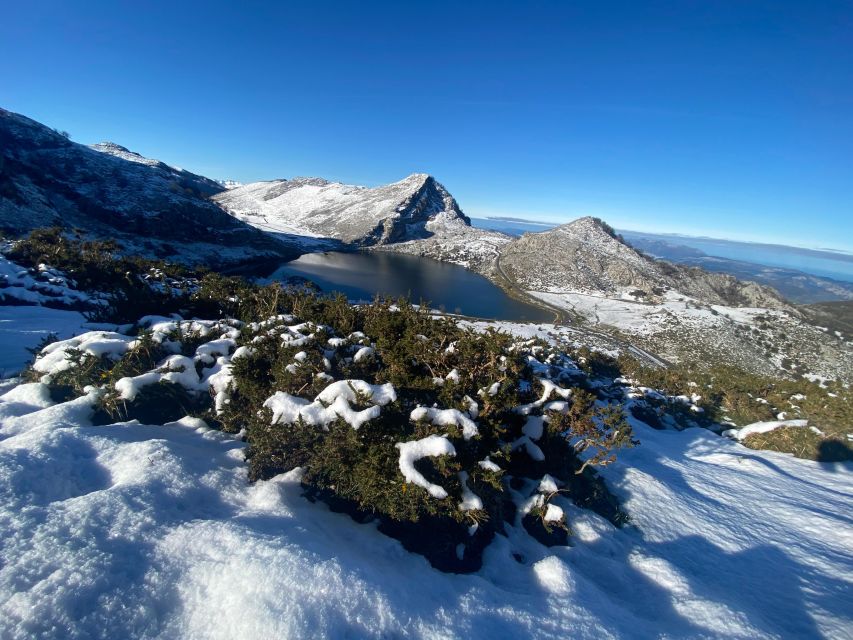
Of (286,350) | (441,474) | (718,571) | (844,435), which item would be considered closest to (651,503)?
(718,571)

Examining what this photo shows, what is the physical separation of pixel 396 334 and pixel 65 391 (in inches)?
289

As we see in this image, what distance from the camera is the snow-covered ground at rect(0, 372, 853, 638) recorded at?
11.8ft

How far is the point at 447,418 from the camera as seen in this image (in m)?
6.48

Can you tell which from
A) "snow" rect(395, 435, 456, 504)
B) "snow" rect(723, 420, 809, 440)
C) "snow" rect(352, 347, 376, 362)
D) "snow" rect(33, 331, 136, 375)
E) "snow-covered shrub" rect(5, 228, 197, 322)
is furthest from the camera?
"snow" rect(723, 420, 809, 440)

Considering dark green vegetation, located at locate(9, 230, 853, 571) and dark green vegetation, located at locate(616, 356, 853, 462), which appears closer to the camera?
dark green vegetation, located at locate(9, 230, 853, 571)

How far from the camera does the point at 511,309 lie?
6412 cm

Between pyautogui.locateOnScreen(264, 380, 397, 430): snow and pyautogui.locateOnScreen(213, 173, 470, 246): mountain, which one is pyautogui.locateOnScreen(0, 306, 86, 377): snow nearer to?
pyautogui.locateOnScreen(264, 380, 397, 430): snow

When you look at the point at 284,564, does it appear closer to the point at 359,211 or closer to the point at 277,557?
the point at 277,557

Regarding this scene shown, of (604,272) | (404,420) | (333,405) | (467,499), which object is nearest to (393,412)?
(404,420)

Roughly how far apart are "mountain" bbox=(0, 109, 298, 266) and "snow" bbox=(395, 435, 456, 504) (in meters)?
61.1

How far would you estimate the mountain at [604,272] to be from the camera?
73688 mm

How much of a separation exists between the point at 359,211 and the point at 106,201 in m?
92.5

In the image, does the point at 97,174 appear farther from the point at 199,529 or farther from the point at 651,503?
the point at 651,503

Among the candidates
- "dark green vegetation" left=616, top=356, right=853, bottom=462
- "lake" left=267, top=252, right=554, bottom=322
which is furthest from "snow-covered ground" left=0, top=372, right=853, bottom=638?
"lake" left=267, top=252, right=554, bottom=322
